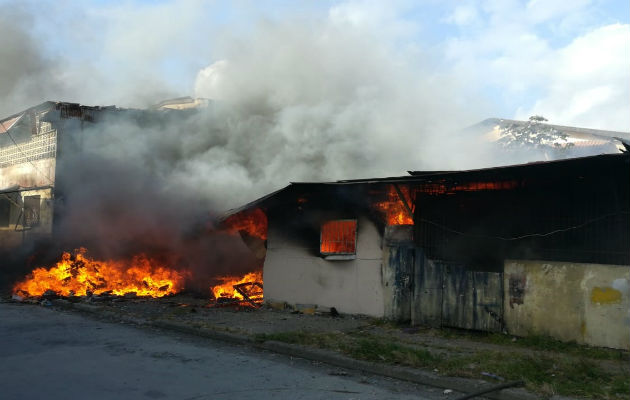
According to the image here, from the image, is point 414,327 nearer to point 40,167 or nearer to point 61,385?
point 61,385

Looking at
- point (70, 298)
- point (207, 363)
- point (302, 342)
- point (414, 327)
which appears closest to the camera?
point (207, 363)

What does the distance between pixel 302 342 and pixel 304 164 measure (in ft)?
35.1

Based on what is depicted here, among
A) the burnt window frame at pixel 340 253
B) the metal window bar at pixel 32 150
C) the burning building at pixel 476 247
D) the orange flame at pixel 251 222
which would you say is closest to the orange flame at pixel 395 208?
the burning building at pixel 476 247

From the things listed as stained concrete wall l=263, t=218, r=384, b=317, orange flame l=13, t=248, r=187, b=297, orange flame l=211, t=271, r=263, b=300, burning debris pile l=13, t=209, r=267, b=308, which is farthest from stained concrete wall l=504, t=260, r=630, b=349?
orange flame l=13, t=248, r=187, b=297

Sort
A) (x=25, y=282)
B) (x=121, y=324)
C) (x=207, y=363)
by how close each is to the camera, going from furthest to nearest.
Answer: (x=25, y=282) → (x=121, y=324) → (x=207, y=363)

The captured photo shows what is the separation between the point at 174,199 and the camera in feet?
55.0

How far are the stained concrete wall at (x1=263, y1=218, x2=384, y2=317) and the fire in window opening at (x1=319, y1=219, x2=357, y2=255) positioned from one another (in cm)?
21

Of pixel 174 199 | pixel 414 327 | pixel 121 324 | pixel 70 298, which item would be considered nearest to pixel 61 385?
pixel 121 324

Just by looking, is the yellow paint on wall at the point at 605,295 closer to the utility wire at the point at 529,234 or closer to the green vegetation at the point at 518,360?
the green vegetation at the point at 518,360

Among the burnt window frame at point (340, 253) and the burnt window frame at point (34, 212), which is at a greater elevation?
the burnt window frame at point (34, 212)

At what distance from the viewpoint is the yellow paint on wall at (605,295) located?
751cm

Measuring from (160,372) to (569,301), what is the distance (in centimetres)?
629

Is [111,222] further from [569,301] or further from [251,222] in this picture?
[569,301]

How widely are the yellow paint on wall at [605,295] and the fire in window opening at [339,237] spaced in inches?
193
